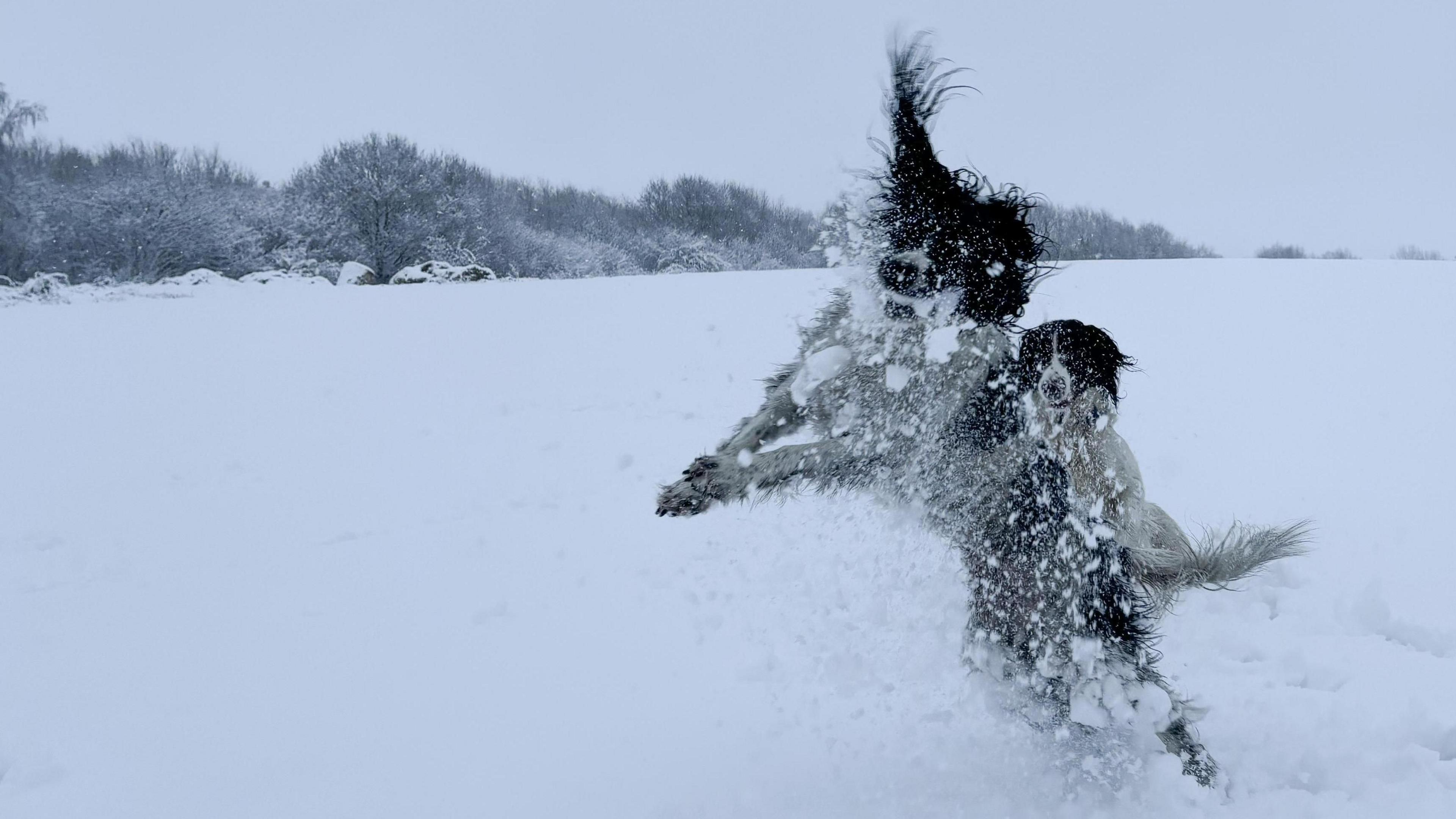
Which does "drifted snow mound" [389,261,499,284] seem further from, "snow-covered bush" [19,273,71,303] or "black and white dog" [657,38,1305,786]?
"black and white dog" [657,38,1305,786]

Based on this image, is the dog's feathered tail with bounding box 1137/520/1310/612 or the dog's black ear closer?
the dog's black ear

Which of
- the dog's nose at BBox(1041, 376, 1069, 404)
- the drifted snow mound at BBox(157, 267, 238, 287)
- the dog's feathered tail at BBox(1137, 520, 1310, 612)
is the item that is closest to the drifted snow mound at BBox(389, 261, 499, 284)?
the drifted snow mound at BBox(157, 267, 238, 287)

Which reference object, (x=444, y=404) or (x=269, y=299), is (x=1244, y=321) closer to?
(x=444, y=404)

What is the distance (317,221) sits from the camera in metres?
27.3

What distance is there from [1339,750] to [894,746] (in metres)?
1.37

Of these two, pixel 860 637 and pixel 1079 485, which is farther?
pixel 860 637

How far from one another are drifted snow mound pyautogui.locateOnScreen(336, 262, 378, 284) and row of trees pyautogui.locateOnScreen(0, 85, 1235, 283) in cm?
567

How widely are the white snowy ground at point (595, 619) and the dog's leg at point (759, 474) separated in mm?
224

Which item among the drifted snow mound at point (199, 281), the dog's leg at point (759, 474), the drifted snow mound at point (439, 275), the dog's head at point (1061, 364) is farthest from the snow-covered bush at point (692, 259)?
the dog's head at point (1061, 364)

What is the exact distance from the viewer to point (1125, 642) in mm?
2498

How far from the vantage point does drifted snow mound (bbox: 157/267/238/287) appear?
16328 mm

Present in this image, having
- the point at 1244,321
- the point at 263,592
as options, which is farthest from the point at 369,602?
the point at 1244,321

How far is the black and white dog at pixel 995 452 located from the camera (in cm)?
248

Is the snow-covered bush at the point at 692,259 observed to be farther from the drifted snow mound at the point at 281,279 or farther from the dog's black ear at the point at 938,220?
the dog's black ear at the point at 938,220
